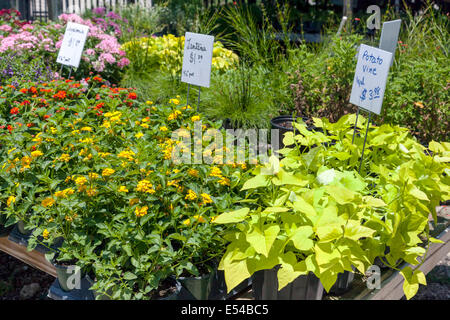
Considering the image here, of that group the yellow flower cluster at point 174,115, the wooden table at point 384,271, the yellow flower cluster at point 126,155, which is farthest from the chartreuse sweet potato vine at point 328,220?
the yellow flower cluster at point 174,115

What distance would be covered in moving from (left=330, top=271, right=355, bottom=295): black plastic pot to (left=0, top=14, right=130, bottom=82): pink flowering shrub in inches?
129

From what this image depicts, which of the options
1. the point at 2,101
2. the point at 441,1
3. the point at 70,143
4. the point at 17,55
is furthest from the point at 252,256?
the point at 441,1

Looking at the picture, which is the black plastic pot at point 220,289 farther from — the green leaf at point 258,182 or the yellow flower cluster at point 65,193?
the yellow flower cluster at point 65,193

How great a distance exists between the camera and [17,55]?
12.1 feet

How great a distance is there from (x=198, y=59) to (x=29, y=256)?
1.36 metres

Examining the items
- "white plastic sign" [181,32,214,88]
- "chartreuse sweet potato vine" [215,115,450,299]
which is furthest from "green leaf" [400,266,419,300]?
"white plastic sign" [181,32,214,88]

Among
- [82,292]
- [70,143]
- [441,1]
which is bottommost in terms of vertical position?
[82,292]

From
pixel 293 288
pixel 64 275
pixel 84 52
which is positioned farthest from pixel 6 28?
pixel 293 288

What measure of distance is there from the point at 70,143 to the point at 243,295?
99 centimetres

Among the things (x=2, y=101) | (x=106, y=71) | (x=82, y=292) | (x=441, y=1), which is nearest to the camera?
(x=82, y=292)

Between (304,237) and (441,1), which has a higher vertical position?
(441,1)

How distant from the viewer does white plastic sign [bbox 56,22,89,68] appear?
10.5 feet

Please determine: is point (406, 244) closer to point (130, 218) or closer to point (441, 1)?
point (130, 218)

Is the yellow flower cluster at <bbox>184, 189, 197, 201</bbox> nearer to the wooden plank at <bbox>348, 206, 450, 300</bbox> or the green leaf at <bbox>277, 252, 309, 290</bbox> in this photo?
the green leaf at <bbox>277, 252, 309, 290</bbox>
